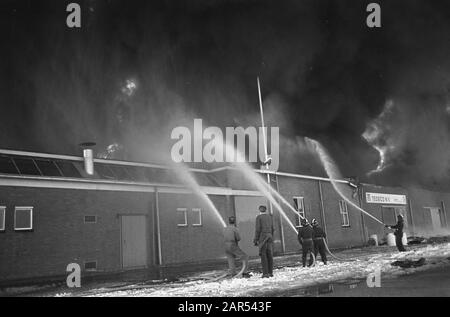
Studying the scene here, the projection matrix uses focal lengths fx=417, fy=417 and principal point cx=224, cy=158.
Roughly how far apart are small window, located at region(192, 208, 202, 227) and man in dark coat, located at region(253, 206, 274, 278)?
10697 mm

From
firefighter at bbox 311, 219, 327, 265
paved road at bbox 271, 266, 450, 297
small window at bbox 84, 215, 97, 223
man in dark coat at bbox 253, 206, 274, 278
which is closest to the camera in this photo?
paved road at bbox 271, 266, 450, 297

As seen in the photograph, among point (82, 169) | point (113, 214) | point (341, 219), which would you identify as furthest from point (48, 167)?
point (341, 219)

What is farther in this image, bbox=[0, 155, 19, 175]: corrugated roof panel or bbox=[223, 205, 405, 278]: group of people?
bbox=[0, 155, 19, 175]: corrugated roof panel

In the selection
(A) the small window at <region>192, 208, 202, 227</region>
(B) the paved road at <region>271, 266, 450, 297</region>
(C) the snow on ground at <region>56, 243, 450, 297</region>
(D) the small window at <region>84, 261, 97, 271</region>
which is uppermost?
Answer: (A) the small window at <region>192, 208, 202, 227</region>

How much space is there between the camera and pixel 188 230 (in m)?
22.3

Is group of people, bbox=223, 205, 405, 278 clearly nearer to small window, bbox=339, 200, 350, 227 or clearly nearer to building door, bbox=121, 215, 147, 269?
building door, bbox=121, 215, 147, 269

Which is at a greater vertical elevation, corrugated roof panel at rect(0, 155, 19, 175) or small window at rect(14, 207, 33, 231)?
corrugated roof panel at rect(0, 155, 19, 175)

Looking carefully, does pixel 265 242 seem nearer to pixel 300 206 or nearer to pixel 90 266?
pixel 90 266

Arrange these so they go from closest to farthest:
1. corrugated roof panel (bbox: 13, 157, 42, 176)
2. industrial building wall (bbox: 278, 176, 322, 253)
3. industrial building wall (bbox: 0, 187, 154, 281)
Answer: industrial building wall (bbox: 0, 187, 154, 281) → corrugated roof panel (bbox: 13, 157, 42, 176) → industrial building wall (bbox: 278, 176, 322, 253)

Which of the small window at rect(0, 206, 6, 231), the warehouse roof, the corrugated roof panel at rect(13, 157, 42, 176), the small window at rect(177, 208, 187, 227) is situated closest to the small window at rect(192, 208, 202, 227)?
the small window at rect(177, 208, 187, 227)

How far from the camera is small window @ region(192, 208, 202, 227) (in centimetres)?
2289
